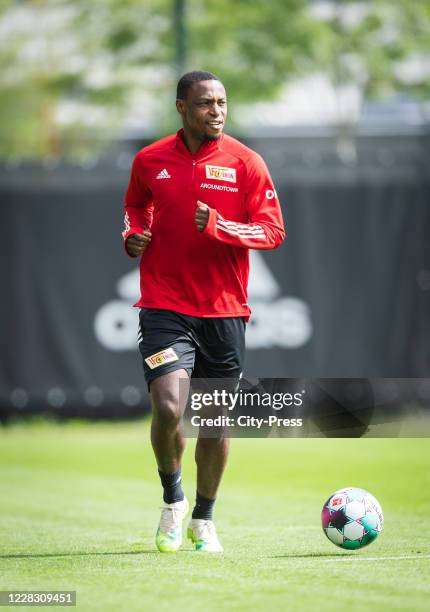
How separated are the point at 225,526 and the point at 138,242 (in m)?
2.22

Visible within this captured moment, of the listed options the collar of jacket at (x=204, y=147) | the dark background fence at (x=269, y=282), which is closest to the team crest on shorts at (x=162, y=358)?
the collar of jacket at (x=204, y=147)

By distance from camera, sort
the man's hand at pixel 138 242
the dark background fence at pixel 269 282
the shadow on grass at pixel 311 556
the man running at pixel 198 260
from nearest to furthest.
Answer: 1. the shadow on grass at pixel 311 556
2. the man running at pixel 198 260
3. the man's hand at pixel 138 242
4. the dark background fence at pixel 269 282

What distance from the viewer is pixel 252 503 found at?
1005 centimetres

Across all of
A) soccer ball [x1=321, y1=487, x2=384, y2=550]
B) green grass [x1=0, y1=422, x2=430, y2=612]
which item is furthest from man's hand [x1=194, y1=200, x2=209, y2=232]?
green grass [x1=0, y1=422, x2=430, y2=612]

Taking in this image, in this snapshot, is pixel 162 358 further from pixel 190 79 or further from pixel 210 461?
pixel 190 79

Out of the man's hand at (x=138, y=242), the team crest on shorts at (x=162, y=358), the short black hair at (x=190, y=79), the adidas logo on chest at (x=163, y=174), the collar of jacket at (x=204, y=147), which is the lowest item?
the team crest on shorts at (x=162, y=358)

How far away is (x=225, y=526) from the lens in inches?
340

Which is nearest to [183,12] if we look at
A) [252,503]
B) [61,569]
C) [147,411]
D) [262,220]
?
[147,411]

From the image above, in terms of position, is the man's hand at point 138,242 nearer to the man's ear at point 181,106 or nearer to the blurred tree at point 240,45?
the man's ear at point 181,106

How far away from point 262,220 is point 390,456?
260 inches

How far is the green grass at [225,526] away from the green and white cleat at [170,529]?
0.06 metres

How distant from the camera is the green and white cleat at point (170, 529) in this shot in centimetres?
724

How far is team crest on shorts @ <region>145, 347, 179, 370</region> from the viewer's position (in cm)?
724

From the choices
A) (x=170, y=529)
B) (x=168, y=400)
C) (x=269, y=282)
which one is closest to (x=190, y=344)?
(x=168, y=400)
